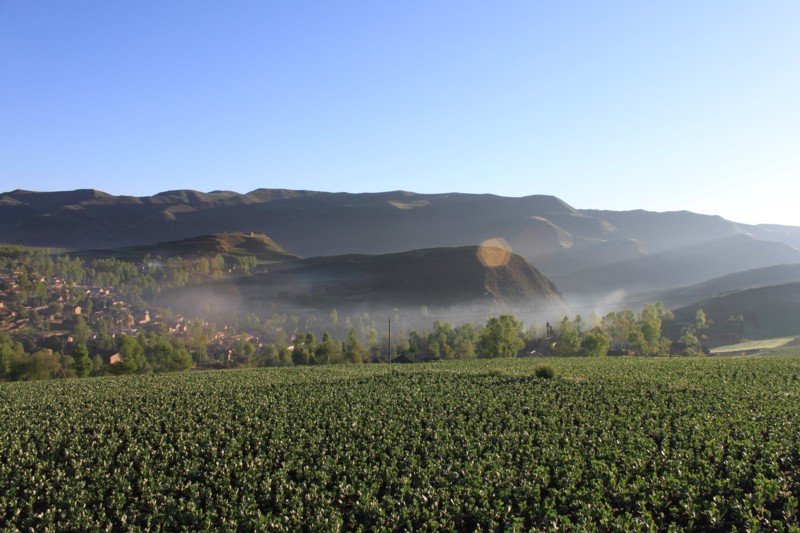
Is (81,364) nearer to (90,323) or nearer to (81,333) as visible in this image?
(81,333)

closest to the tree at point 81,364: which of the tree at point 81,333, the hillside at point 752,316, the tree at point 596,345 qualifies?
the tree at point 81,333

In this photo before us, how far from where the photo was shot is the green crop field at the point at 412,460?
18438mm

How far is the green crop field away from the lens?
18.4m

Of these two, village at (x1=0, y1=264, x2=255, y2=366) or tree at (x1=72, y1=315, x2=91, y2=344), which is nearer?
village at (x1=0, y1=264, x2=255, y2=366)

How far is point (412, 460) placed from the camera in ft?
77.4

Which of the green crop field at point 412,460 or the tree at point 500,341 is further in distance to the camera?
the tree at point 500,341

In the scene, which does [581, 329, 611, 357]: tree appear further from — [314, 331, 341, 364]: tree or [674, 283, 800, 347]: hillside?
[674, 283, 800, 347]: hillside

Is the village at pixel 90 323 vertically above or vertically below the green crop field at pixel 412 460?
below

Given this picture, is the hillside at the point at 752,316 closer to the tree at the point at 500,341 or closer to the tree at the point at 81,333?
the tree at the point at 500,341

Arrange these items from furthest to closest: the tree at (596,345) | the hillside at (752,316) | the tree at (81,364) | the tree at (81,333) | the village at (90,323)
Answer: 1. the hillside at (752,316)
2. the tree at (81,333)
3. the village at (90,323)
4. the tree at (596,345)
5. the tree at (81,364)

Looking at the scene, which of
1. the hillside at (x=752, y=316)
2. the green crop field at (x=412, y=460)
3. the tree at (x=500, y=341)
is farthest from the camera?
the hillside at (x=752, y=316)

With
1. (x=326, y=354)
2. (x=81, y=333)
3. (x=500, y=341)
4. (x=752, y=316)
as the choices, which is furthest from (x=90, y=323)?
(x=752, y=316)

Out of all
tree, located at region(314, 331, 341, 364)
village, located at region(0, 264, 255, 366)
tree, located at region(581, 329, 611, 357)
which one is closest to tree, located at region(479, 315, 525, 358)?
tree, located at region(581, 329, 611, 357)

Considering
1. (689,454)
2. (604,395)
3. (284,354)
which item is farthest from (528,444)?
(284,354)
